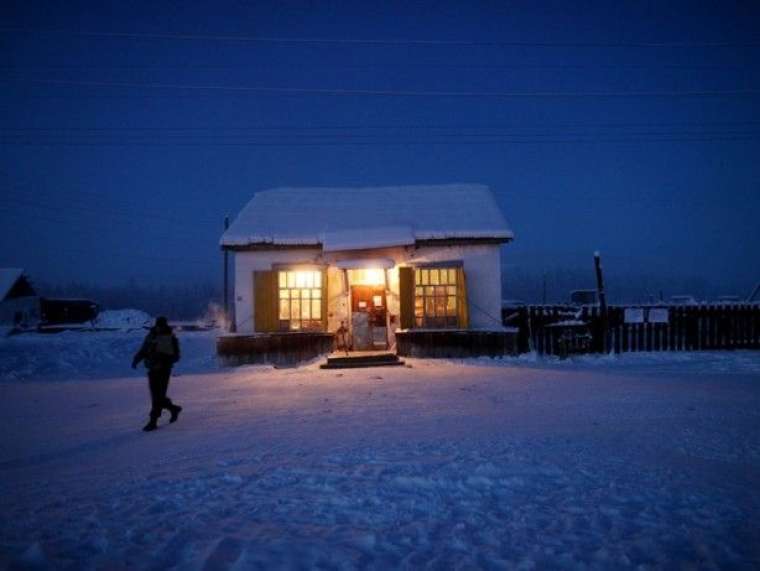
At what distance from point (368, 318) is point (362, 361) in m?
2.03

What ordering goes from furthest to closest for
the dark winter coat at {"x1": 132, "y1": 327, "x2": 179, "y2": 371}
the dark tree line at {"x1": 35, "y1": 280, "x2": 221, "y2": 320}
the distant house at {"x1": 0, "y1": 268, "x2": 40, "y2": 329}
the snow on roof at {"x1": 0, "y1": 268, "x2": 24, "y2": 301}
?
1. the dark tree line at {"x1": 35, "y1": 280, "x2": 221, "y2": 320}
2. the distant house at {"x1": 0, "y1": 268, "x2": 40, "y2": 329}
3. the snow on roof at {"x1": 0, "y1": 268, "x2": 24, "y2": 301}
4. the dark winter coat at {"x1": 132, "y1": 327, "x2": 179, "y2": 371}

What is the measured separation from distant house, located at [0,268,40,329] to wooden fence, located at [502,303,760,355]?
130 ft

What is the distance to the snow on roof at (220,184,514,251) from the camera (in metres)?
14.5

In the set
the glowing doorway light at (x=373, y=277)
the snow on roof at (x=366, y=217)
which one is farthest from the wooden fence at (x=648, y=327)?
the glowing doorway light at (x=373, y=277)

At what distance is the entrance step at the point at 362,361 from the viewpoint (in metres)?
12.7

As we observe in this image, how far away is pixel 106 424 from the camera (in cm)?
721

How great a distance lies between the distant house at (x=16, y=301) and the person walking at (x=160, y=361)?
1515 inches

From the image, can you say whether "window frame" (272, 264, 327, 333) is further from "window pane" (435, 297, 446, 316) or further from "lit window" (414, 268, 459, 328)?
"window pane" (435, 297, 446, 316)

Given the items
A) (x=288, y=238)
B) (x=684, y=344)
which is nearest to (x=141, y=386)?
(x=288, y=238)

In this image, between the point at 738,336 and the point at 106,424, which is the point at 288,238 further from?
the point at 738,336

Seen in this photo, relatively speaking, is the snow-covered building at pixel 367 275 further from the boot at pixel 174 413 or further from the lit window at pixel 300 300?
the boot at pixel 174 413

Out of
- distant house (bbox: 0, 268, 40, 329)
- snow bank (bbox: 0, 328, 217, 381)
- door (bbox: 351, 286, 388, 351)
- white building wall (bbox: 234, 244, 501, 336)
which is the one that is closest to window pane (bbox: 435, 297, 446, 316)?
white building wall (bbox: 234, 244, 501, 336)

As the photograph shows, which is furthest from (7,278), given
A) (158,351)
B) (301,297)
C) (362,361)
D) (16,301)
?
(158,351)

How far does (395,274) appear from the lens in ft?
49.6
